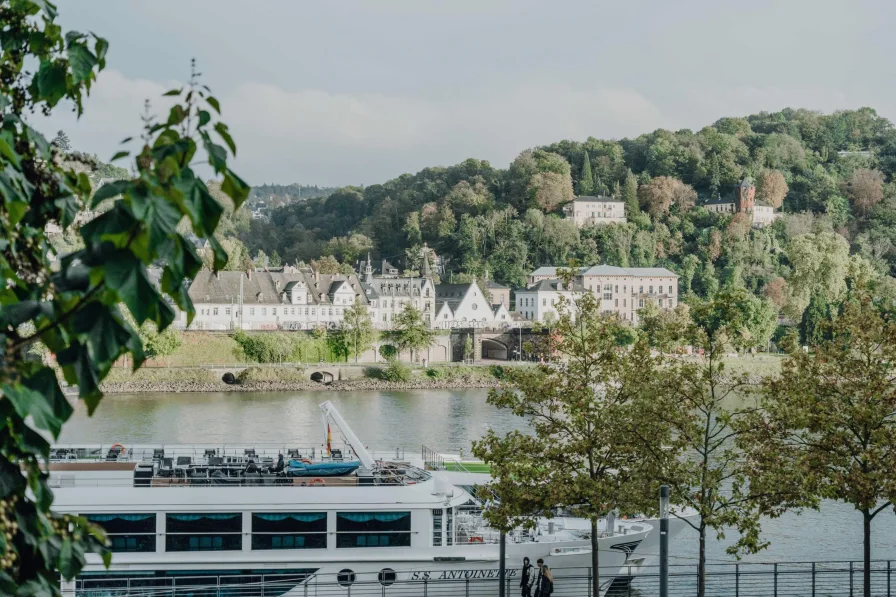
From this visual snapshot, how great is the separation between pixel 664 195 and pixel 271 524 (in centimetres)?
13092

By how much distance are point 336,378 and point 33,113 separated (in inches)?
2921

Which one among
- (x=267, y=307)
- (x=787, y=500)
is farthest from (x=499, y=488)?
(x=267, y=307)

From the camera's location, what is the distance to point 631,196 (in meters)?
147

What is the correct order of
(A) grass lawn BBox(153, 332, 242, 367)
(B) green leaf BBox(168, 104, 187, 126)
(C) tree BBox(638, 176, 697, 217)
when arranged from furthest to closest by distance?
(C) tree BBox(638, 176, 697, 217) < (A) grass lawn BBox(153, 332, 242, 367) < (B) green leaf BBox(168, 104, 187, 126)

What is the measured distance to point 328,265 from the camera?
11631 centimetres

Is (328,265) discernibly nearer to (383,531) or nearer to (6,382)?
(383,531)

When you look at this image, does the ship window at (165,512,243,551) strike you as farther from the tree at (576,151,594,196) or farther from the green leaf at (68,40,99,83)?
the tree at (576,151,594,196)

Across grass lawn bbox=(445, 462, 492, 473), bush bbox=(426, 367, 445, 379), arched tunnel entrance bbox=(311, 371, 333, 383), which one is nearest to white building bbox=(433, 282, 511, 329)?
bush bbox=(426, 367, 445, 379)

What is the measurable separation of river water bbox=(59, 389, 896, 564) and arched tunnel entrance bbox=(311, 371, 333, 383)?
616 cm

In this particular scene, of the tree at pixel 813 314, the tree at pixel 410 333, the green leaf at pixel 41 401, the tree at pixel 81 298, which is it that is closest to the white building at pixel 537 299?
the tree at pixel 813 314

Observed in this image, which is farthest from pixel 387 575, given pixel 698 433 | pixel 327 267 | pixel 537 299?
pixel 327 267

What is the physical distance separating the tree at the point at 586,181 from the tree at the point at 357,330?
78.8 m

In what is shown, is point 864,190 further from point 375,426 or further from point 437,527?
point 437,527

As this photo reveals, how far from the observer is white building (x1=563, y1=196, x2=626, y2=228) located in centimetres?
14138
